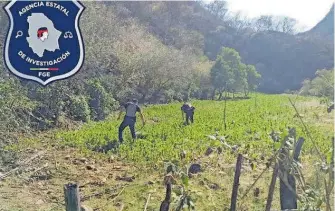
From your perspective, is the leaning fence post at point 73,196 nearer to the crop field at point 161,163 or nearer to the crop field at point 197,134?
the crop field at point 161,163

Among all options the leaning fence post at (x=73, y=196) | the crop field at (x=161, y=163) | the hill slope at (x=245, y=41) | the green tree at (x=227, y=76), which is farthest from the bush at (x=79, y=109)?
the hill slope at (x=245, y=41)

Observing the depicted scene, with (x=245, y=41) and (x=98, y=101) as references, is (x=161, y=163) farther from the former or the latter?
(x=245, y=41)

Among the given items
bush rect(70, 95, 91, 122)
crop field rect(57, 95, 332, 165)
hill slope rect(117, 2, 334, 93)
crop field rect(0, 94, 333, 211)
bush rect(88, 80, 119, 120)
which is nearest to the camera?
crop field rect(0, 94, 333, 211)

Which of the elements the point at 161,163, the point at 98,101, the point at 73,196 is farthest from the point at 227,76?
the point at 73,196

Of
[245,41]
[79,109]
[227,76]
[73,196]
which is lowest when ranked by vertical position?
[73,196]

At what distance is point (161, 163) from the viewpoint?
6301mm

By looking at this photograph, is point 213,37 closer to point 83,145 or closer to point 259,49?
point 259,49

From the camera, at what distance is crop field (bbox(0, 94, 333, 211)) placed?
4.81m

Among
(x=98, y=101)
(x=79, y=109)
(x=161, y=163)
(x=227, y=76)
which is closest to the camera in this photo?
(x=161, y=163)

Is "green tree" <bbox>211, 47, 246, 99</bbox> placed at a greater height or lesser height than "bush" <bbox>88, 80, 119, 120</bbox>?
greater

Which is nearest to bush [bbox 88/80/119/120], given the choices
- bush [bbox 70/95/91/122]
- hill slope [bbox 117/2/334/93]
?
bush [bbox 70/95/91/122]

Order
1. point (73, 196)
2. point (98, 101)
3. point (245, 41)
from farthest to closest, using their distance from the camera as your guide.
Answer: point (245, 41) < point (98, 101) < point (73, 196)

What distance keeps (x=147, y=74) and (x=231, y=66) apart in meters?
6.82

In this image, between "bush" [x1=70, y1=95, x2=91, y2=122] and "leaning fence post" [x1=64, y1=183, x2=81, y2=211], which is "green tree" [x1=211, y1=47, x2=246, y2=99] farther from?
"leaning fence post" [x1=64, y1=183, x2=81, y2=211]
